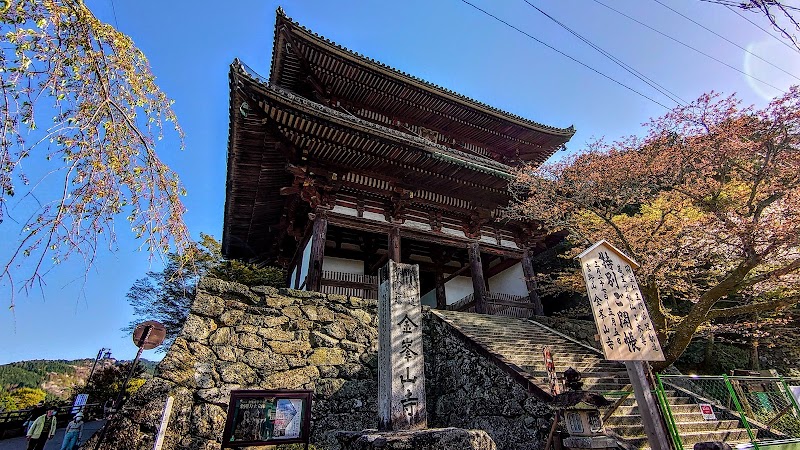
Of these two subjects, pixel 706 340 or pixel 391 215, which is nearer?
pixel 391 215

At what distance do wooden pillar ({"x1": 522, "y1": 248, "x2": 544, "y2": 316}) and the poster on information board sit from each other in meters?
5.98

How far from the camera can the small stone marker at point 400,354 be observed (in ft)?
13.9

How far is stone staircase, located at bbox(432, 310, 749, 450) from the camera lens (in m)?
5.37

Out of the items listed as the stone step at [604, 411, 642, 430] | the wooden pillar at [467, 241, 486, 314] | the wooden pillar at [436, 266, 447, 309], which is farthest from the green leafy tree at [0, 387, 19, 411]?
the stone step at [604, 411, 642, 430]

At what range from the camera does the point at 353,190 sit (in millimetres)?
9625

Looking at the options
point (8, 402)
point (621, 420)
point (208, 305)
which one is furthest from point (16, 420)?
point (621, 420)

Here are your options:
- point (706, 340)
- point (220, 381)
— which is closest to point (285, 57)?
point (220, 381)

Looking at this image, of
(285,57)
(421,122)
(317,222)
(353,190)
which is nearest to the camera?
(317,222)

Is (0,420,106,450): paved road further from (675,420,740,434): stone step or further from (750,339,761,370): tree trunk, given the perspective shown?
(750,339,761,370): tree trunk

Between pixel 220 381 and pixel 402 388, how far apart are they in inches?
131

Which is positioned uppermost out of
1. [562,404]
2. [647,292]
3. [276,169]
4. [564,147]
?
[564,147]

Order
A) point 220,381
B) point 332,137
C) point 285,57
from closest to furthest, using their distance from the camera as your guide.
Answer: point 220,381 → point 332,137 → point 285,57

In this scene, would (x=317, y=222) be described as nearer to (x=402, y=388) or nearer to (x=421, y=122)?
(x=402, y=388)

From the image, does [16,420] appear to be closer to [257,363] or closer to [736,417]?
[257,363]
